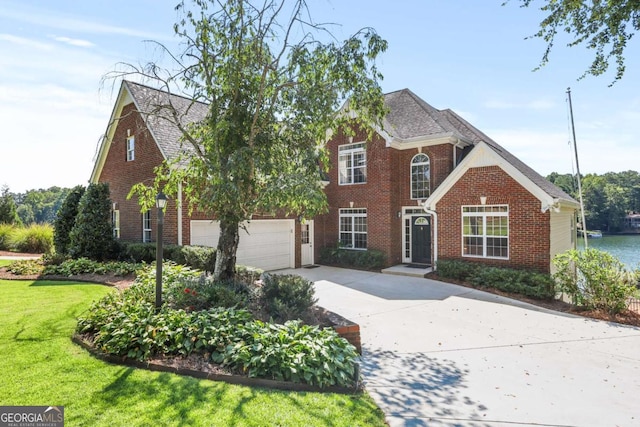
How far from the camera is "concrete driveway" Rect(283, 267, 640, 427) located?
4.02 meters

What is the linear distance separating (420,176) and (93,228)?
1358cm

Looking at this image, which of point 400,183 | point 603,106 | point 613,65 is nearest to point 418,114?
point 400,183

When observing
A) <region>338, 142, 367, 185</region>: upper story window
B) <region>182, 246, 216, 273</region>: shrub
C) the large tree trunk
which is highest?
<region>338, 142, 367, 185</region>: upper story window

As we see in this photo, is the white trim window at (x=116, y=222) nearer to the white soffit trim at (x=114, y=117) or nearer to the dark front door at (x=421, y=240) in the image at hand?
the white soffit trim at (x=114, y=117)

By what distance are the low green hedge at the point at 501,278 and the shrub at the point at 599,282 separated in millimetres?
653

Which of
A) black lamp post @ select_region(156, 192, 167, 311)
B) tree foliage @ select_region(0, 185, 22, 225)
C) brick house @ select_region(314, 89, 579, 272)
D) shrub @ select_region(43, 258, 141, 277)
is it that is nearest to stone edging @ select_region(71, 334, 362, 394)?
black lamp post @ select_region(156, 192, 167, 311)

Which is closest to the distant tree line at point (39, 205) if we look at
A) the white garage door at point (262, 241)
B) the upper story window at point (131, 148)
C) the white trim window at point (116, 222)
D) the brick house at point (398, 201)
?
the white trim window at point (116, 222)

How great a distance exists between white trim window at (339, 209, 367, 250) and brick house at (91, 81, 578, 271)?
0.05 m

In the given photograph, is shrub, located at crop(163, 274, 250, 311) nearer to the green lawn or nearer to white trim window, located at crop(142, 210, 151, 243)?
the green lawn

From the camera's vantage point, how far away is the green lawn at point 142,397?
329 centimetres

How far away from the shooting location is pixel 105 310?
18.9ft

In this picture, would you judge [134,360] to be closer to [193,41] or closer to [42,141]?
[193,41]

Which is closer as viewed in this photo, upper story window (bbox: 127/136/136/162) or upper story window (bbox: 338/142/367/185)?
upper story window (bbox: 127/136/136/162)

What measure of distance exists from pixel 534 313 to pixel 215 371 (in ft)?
26.8
